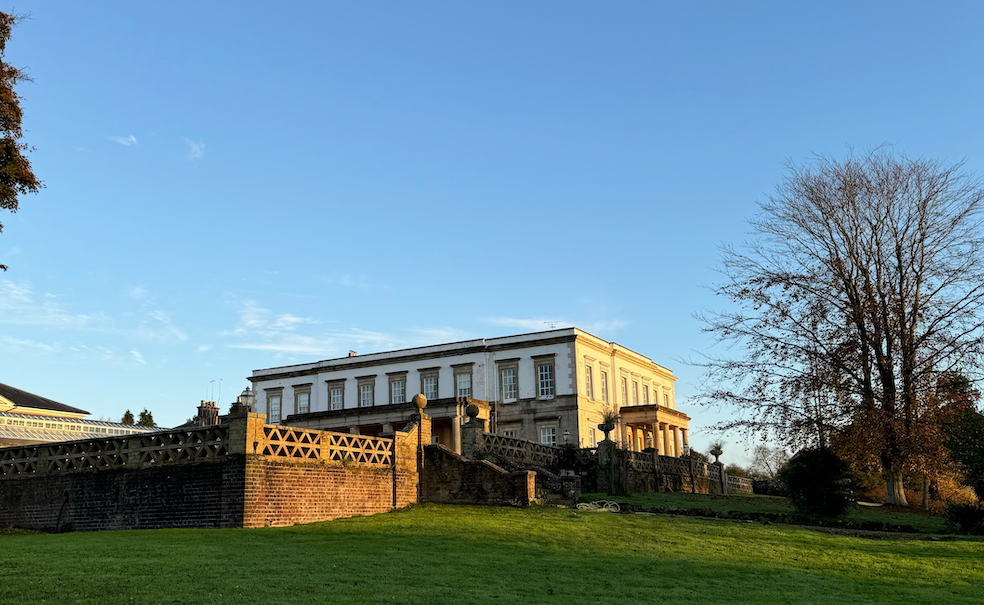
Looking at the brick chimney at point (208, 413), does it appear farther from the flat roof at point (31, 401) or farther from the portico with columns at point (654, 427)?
the portico with columns at point (654, 427)

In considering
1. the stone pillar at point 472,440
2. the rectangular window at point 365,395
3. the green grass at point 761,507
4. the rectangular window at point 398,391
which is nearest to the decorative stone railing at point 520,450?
the stone pillar at point 472,440

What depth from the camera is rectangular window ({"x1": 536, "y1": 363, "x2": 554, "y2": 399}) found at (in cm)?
5078

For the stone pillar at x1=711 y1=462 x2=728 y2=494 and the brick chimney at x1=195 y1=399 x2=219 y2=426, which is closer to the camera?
the stone pillar at x1=711 y1=462 x2=728 y2=494

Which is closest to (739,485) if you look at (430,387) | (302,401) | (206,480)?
(430,387)


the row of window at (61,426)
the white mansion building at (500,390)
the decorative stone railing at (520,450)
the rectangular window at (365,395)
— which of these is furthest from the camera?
the rectangular window at (365,395)

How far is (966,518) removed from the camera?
794 inches

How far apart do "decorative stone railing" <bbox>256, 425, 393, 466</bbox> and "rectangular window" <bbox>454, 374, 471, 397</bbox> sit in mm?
31579

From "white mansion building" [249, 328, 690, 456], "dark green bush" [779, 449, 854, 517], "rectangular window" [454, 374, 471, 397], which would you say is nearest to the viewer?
"dark green bush" [779, 449, 854, 517]

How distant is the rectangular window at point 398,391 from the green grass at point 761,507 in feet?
92.6

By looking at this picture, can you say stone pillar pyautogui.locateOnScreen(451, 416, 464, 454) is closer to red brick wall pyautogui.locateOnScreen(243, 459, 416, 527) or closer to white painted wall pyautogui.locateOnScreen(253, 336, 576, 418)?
white painted wall pyautogui.locateOnScreen(253, 336, 576, 418)

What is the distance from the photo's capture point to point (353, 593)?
980 centimetres

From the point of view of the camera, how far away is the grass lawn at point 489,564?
32.7 ft

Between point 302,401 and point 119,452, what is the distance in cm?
4079

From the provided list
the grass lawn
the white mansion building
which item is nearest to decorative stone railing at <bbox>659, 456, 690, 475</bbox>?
the white mansion building
